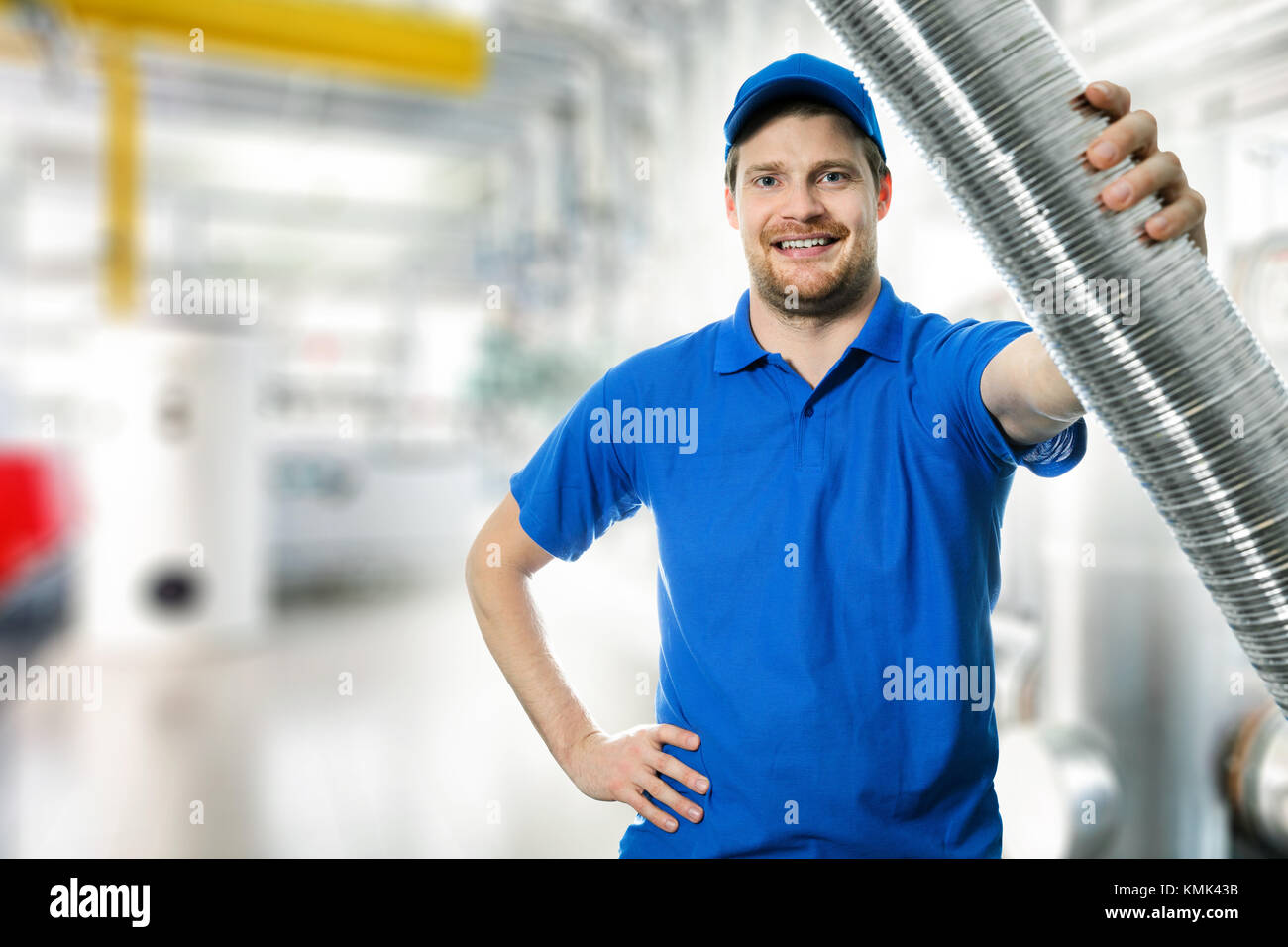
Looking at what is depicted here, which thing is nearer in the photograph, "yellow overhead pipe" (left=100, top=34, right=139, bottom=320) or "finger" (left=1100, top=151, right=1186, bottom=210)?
"finger" (left=1100, top=151, right=1186, bottom=210)

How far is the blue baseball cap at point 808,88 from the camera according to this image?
2.83 ft

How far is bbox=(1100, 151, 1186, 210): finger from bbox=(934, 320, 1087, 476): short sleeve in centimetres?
16

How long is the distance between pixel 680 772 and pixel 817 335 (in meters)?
0.47

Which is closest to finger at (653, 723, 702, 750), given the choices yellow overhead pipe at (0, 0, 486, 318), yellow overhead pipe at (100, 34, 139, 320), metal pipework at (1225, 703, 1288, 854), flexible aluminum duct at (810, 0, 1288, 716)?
flexible aluminum duct at (810, 0, 1288, 716)

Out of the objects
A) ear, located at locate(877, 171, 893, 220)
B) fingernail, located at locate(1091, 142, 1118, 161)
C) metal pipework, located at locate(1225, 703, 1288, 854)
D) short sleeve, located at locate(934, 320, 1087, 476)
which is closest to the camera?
fingernail, located at locate(1091, 142, 1118, 161)

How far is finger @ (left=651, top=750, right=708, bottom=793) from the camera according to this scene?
86 cm

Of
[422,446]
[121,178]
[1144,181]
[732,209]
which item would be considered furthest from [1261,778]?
[422,446]

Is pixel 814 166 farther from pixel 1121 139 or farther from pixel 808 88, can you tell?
pixel 1121 139

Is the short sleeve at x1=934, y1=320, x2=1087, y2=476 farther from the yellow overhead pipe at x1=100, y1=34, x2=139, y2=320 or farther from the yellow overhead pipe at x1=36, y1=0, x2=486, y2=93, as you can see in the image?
the yellow overhead pipe at x1=100, y1=34, x2=139, y2=320

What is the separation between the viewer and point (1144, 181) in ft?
2.30

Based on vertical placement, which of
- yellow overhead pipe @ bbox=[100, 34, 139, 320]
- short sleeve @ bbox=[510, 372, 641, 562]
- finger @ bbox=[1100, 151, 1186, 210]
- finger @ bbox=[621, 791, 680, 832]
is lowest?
finger @ bbox=[621, 791, 680, 832]

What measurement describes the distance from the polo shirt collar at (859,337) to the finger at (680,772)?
0.40 metres
